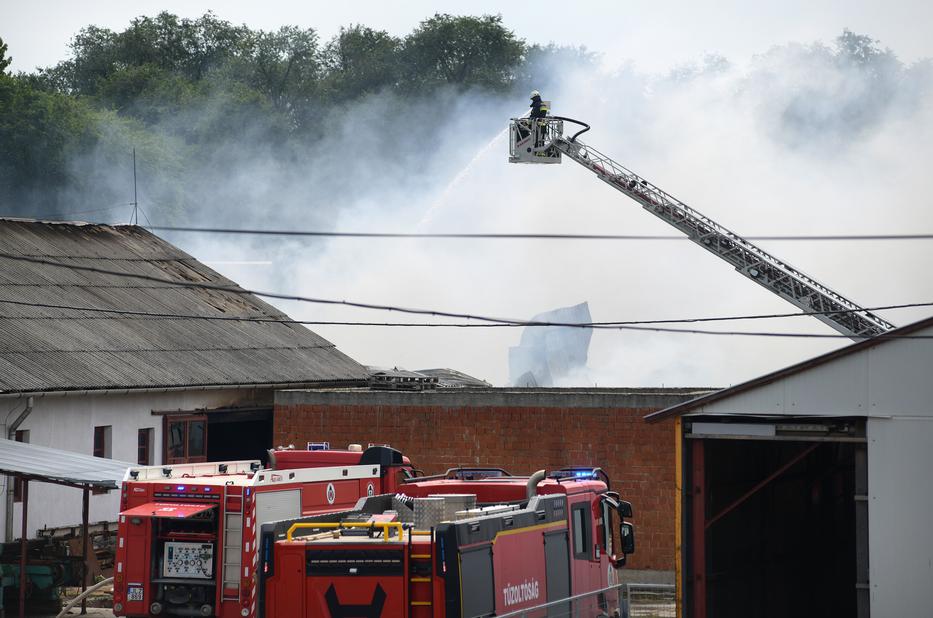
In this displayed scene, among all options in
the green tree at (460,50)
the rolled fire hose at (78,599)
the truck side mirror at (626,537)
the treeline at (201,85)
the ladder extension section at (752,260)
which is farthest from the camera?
the green tree at (460,50)

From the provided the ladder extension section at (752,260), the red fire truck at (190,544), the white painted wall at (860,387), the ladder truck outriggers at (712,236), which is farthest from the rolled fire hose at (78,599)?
the ladder extension section at (752,260)

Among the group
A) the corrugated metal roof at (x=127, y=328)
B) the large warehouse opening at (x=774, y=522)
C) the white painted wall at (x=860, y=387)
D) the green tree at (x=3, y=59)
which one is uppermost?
the green tree at (x=3, y=59)

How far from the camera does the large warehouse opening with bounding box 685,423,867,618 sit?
15.7 metres

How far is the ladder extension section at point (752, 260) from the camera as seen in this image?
26.8m

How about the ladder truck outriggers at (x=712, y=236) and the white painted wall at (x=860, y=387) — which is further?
the ladder truck outriggers at (x=712, y=236)

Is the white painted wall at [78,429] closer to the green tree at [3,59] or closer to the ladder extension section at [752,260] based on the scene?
the ladder extension section at [752,260]

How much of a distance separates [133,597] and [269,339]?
16306mm

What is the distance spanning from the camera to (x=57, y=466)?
1877cm

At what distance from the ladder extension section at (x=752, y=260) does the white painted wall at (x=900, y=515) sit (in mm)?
11594

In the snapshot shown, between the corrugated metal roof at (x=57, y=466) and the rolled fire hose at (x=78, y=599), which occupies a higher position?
the corrugated metal roof at (x=57, y=466)

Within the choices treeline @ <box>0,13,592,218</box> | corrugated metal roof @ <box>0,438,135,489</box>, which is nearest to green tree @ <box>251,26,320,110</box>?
treeline @ <box>0,13,592,218</box>

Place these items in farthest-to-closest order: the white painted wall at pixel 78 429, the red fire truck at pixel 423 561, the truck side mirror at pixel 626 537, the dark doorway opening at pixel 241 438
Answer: the dark doorway opening at pixel 241 438 < the white painted wall at pixel 78 429 < the truck side mirror at pixel 626 537 < the red fire truck at pixel 423 561

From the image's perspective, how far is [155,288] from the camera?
30.5m

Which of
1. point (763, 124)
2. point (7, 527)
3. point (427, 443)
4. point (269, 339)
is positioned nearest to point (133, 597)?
point (7, 527)
